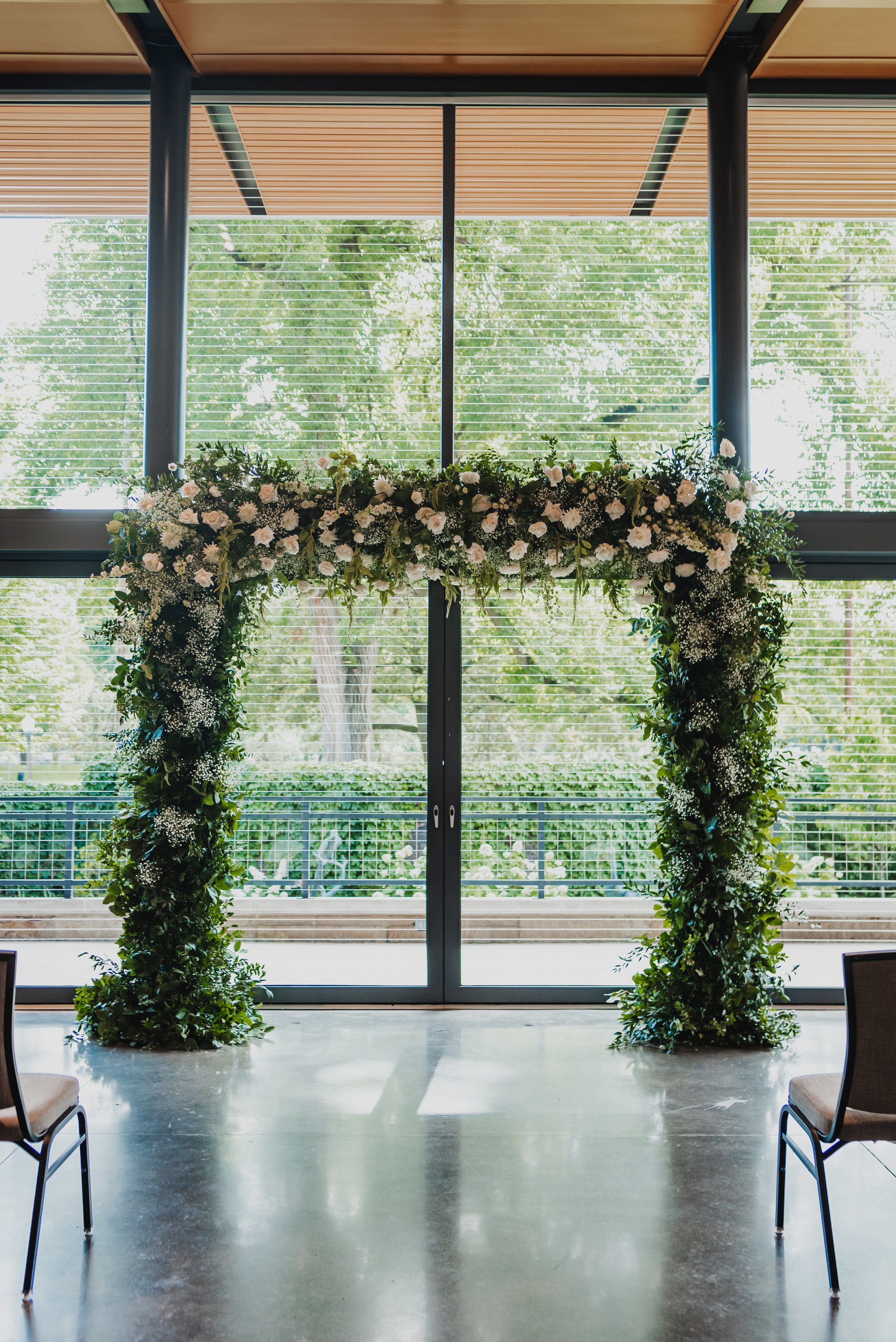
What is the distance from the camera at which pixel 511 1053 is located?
4.35 m

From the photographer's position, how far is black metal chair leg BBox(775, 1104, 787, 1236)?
113 inches

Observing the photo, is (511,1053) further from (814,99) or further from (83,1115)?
(814,99)

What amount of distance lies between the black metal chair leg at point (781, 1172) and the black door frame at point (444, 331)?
6.85ft

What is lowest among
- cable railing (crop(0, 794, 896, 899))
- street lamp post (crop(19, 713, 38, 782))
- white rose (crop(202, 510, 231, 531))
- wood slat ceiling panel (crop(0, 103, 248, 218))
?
cable railing (crop(0, 794, 896, 899))

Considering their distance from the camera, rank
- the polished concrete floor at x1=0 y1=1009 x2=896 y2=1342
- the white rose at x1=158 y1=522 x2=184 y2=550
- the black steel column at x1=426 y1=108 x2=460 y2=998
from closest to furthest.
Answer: the polished concrete floor at x1=0 y1=1009 x2=896 y2=1342 < the white rose at x1=158 y1=522 x2=184 y2=550 < the black steel column at x1=426 y1=108 x2=460 y2=998

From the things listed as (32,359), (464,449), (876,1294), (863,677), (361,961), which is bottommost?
(876,1294)

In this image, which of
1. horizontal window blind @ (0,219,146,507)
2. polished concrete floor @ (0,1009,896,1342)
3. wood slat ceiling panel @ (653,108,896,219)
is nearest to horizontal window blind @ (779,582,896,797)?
polished concrete floor @ (0,1009,896,1342)

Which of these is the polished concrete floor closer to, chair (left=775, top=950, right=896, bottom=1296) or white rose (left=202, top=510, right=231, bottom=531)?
chair (left=775, top=950, right=896, bottom=1296)

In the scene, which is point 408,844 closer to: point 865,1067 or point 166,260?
point 865,1067

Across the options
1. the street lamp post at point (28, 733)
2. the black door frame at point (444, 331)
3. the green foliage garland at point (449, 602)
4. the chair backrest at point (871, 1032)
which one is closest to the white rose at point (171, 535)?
the green foliage garland at point (449, 602)

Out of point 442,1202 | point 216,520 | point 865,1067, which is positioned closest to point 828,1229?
point 865,1067

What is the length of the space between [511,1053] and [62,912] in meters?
2.51

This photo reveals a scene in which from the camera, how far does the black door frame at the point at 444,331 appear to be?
4820mm

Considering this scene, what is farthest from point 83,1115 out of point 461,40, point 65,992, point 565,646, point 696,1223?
point 461,40
